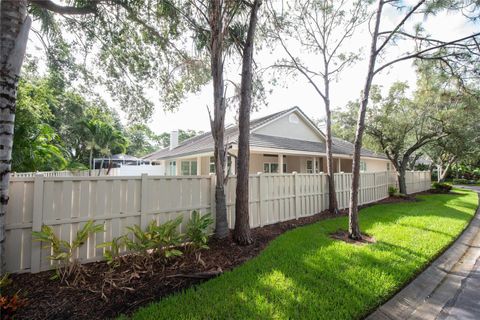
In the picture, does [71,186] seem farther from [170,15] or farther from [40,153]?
[40,153]

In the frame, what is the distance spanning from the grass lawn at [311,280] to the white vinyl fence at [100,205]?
163 centimetres

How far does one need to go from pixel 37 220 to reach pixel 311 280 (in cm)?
439

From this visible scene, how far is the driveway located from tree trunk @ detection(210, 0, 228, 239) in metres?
3.36

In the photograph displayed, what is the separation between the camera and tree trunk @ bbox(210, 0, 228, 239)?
527cm

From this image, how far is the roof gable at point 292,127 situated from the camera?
1538 cm

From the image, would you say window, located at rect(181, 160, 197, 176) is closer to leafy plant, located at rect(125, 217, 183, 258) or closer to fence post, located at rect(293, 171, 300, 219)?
fence post, located at rect(293, 171, 300, 219)

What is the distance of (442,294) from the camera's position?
12.1 ft

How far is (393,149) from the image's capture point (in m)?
15.1

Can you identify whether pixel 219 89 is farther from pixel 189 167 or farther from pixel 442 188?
pixel 442 188

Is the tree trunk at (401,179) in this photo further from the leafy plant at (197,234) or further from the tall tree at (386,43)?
the leafy plant at (197,234)

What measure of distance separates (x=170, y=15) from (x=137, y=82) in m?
2.05

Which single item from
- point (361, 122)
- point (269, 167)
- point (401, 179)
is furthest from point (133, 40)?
point (401, 179)

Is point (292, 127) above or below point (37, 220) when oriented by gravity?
above

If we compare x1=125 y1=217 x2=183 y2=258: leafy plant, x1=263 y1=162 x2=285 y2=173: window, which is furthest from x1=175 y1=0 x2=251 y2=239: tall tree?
x1=263 y1=162 x2=285 y2=173: window
